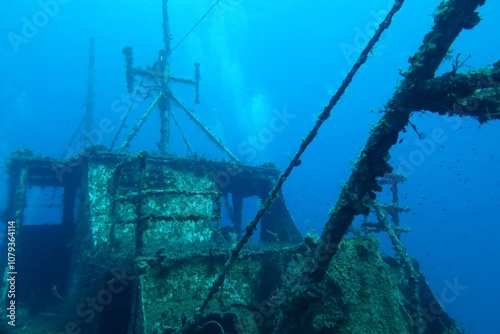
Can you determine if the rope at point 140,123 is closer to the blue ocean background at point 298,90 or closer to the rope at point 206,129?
the rope at point 206,129

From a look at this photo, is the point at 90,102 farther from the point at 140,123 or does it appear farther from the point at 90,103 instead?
the point at 140,123

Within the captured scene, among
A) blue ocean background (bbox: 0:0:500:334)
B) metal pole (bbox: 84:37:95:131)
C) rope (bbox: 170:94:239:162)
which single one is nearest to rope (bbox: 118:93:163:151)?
rope (bbox: 170:94:239:162)

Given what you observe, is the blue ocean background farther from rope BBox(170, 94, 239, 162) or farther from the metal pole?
rope BBox(170, 94, 239, 162)

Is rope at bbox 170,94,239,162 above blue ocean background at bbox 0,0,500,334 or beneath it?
beneath

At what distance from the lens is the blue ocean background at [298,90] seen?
3570 inches

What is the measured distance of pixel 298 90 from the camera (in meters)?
162

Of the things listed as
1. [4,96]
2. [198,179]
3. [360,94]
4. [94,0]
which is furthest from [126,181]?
[4,96]

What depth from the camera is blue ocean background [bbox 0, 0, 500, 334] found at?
298 ft

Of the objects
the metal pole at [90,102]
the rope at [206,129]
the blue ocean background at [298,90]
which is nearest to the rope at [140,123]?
the rope at [206,129]

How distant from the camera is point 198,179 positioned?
1059 centimetres

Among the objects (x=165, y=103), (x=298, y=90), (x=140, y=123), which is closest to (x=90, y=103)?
(x=165, y=103)

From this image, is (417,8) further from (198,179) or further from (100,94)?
(100,94)

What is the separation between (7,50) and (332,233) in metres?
177

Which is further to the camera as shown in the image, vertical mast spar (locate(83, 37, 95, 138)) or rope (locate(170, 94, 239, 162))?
vertical mast spar (locate(83, 37, 95, 138))
